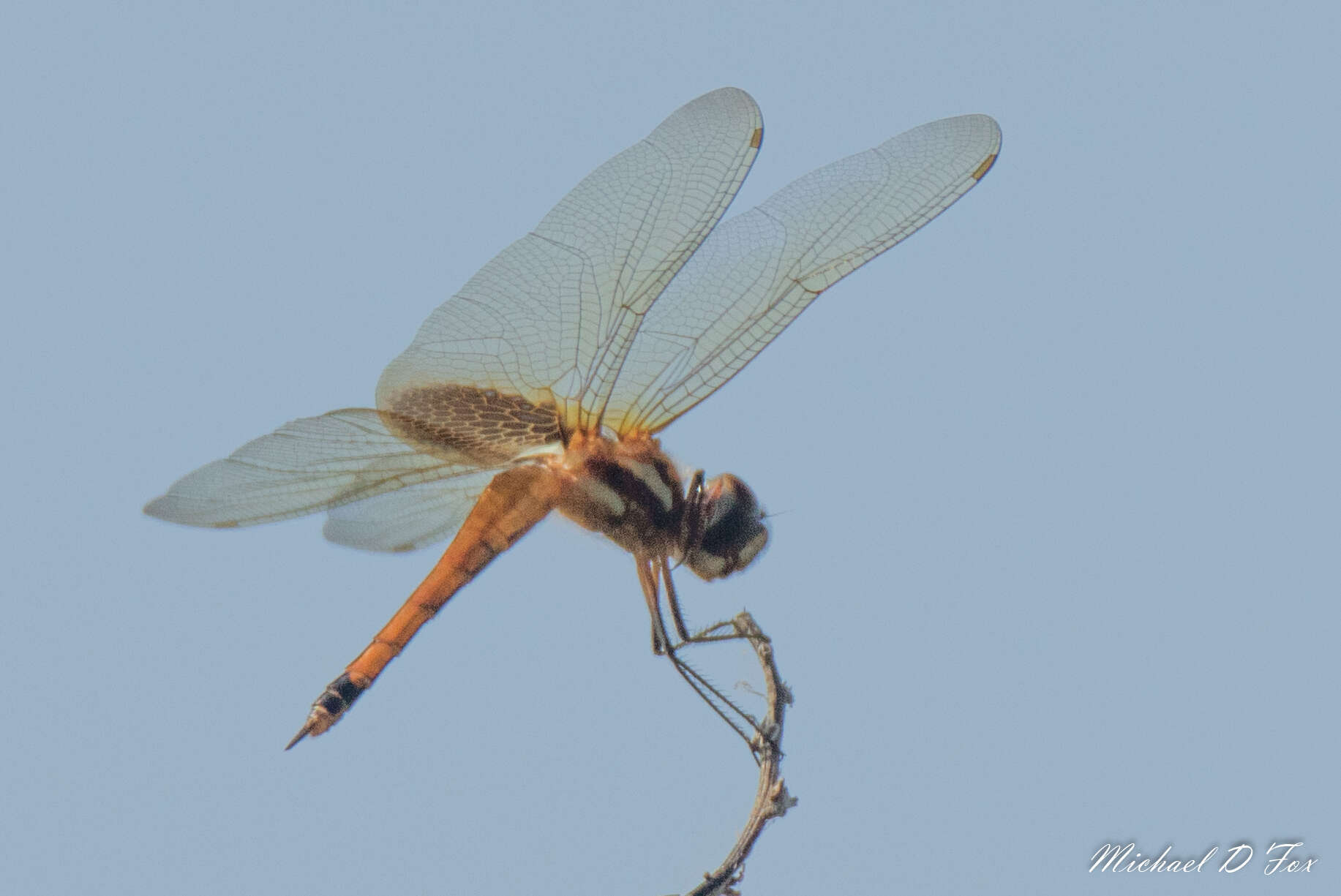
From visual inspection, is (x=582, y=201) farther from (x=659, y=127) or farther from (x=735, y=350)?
(x=735, y=350)

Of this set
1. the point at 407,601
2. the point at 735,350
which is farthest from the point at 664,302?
the point at 407,601

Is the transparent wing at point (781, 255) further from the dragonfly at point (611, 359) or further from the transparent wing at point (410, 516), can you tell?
the transparent wing at point (410, 516)

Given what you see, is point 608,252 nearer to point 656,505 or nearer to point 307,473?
point 656,505

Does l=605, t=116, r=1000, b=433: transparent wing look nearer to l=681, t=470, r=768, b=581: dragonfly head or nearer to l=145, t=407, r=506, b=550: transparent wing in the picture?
l=681, t=470, r=768, b=581: dragonfly head

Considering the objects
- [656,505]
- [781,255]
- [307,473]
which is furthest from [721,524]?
[307,473]

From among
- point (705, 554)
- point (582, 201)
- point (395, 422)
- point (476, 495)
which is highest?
point (582, 201)
